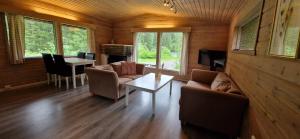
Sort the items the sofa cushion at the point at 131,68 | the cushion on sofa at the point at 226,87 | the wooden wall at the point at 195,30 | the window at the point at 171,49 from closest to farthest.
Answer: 1. the cushion on sofa at the point at 226,87
2. the sofa cushion at the point at 131,68
3. the wooden wall at the point at 195,30
4. the window at the point at 171,49

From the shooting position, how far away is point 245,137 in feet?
5.64

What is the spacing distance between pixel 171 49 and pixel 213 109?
12.0 feet

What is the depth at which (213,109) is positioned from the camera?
6.29 feet

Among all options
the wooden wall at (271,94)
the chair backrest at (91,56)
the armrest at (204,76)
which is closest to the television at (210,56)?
the armrest at (204,76)

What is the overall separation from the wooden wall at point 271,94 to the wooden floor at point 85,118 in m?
0.88

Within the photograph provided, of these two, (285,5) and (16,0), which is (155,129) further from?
(16,0)

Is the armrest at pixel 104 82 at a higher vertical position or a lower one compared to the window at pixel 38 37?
lower

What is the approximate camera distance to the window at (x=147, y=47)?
5.56 m

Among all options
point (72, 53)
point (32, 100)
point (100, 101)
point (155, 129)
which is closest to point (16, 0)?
point (72, 53)

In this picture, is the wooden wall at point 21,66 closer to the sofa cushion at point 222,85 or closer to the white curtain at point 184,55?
the white curtain at point 184,55

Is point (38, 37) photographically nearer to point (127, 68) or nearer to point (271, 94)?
point (127, 68)

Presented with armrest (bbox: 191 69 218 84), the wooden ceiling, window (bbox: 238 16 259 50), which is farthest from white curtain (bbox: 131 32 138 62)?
window (bbox: 238 16 259 50)

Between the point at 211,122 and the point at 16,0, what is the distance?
16.7ft

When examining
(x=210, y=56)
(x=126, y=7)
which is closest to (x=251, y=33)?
(x=210, y=56)
